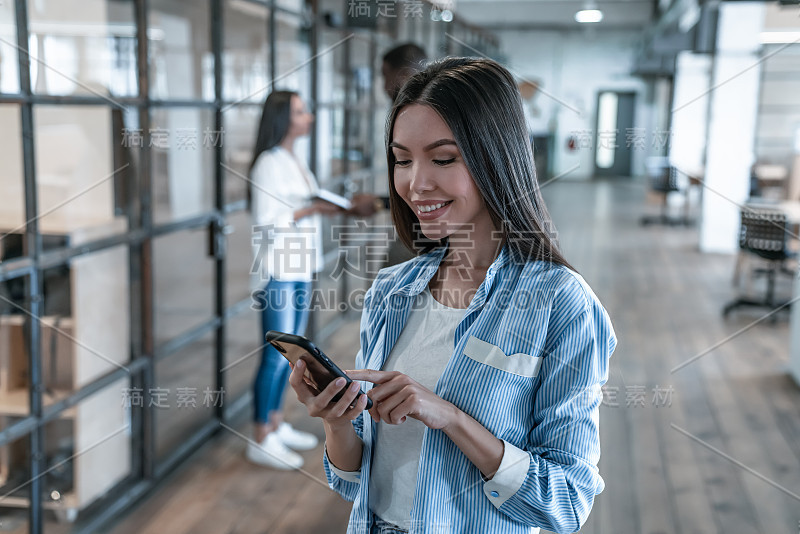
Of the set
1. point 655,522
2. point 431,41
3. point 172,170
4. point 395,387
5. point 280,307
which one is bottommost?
point 655,522

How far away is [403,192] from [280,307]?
145 centimetres

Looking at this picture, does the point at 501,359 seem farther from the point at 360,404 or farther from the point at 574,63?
the point at 574,63

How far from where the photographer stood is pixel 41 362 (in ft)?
4.97

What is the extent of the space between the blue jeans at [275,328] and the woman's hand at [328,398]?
57.1 inches

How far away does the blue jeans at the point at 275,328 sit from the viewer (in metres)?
2.12

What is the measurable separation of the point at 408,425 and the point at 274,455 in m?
1.48

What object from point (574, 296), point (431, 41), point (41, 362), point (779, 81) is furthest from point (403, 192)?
point (779, 81)

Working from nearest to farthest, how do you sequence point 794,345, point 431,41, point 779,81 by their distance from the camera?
point 794,345, point 431,41, point 779,81

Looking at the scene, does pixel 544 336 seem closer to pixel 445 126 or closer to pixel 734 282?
pixel 445 126

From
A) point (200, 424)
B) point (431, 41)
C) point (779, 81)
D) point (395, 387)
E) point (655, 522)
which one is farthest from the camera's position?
point (779, 81)

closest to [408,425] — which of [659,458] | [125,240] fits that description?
[125,240]

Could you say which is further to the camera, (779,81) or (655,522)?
(779,81)

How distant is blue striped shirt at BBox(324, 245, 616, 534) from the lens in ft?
2.22

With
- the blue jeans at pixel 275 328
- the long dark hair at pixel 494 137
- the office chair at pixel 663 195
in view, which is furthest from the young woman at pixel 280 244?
the office chair at pixel 663 195
